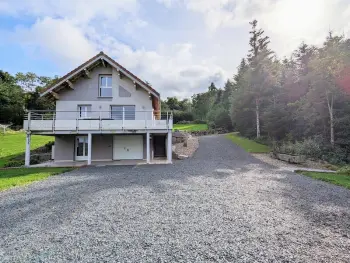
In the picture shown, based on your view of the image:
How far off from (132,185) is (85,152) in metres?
11.1

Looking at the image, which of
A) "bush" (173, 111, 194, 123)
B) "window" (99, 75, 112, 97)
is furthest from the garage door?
"bush" (173, 111, 194, 123)

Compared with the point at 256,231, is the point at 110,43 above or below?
above

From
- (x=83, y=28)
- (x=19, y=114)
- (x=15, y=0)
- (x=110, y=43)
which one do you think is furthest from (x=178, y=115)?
(x=15, y=0)

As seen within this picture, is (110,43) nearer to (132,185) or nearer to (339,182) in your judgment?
(132,185)

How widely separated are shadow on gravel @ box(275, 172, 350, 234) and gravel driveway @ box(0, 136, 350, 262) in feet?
0.09

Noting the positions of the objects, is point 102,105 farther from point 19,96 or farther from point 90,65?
point 19,96

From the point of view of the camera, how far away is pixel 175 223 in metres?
5.19

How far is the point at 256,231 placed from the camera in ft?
15.6

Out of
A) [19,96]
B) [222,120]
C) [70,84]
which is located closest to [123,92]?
[70,84]

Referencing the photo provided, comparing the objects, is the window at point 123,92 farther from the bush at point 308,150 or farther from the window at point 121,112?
the bush at point 308,150

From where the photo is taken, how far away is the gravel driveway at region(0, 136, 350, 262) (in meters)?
3.84

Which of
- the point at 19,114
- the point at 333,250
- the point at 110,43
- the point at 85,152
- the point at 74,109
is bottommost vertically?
the point at 333,250

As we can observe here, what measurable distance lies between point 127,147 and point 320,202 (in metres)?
14.7

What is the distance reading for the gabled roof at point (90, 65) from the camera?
17078mm
